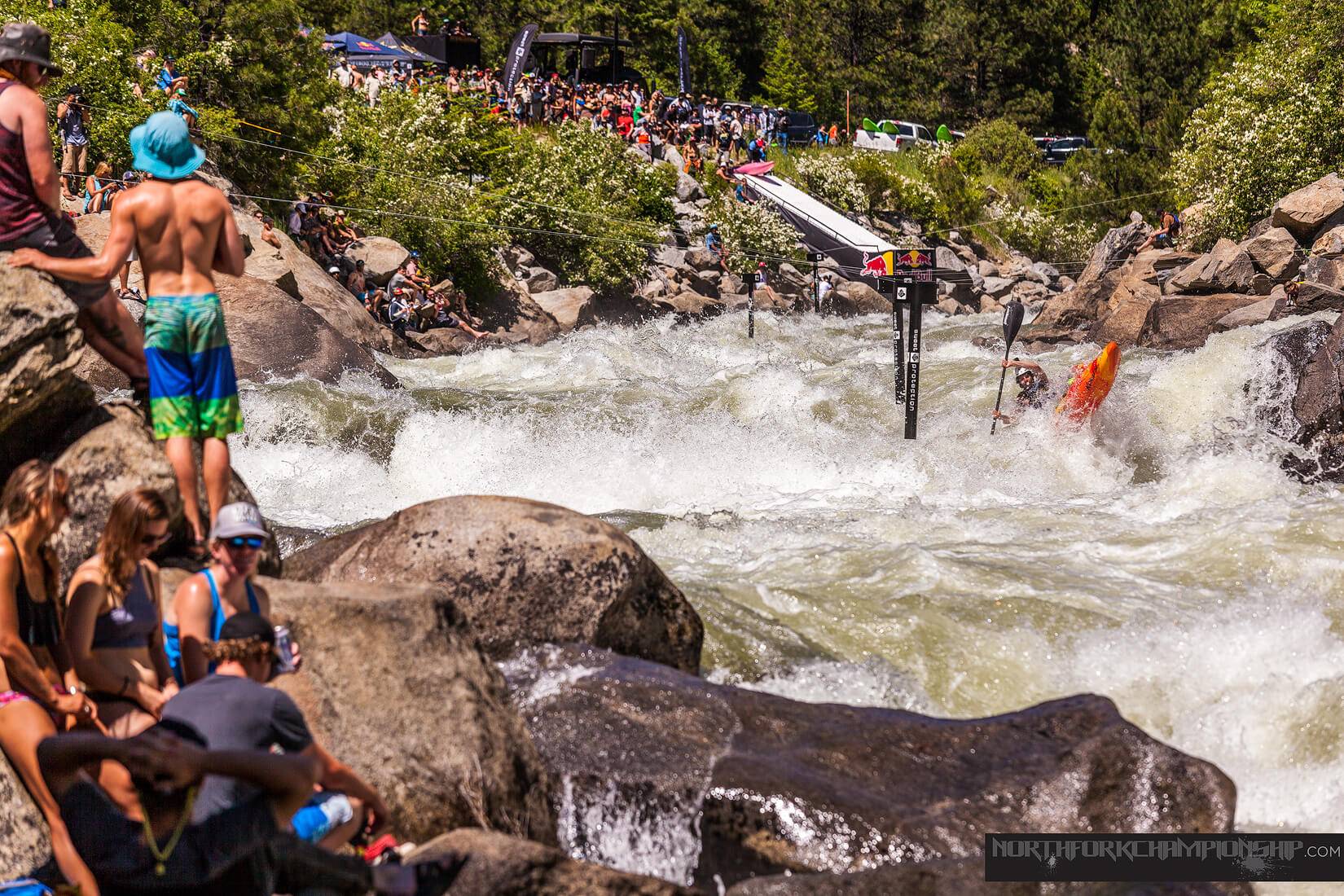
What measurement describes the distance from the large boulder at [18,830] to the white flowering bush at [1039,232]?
39.8 m

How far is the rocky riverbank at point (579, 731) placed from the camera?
185 inches

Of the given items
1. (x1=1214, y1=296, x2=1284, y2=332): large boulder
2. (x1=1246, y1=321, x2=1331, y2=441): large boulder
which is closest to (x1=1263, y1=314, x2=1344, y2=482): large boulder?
(x1=1246, y1=321, x2=1331, y2=441): large boulder

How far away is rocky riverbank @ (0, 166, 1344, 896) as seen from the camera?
4711 millimetres

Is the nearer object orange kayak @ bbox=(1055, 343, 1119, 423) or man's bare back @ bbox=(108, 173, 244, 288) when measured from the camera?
man's bare back @ bbox=(108, 173, 244, 288)

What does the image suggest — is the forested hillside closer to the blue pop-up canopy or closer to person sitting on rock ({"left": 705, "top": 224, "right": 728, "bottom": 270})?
the blue pop-up canopy

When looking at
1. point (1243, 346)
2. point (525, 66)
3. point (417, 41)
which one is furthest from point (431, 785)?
point (417, 41)

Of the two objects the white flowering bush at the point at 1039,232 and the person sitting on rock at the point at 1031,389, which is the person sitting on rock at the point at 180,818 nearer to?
the person sitting on rock at the point at 1031,389

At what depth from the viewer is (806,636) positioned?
7543mm

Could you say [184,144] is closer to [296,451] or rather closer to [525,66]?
[296,451]

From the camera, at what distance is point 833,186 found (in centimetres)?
4134

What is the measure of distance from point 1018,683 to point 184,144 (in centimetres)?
479

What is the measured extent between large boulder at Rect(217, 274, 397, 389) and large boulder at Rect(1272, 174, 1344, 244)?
16.7 m

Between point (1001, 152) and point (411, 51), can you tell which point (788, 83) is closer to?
point (1001, 152)

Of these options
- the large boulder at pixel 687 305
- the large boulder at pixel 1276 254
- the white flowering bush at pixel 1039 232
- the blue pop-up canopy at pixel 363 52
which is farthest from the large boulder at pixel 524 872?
the white flowering bush at pixel 1039 232
